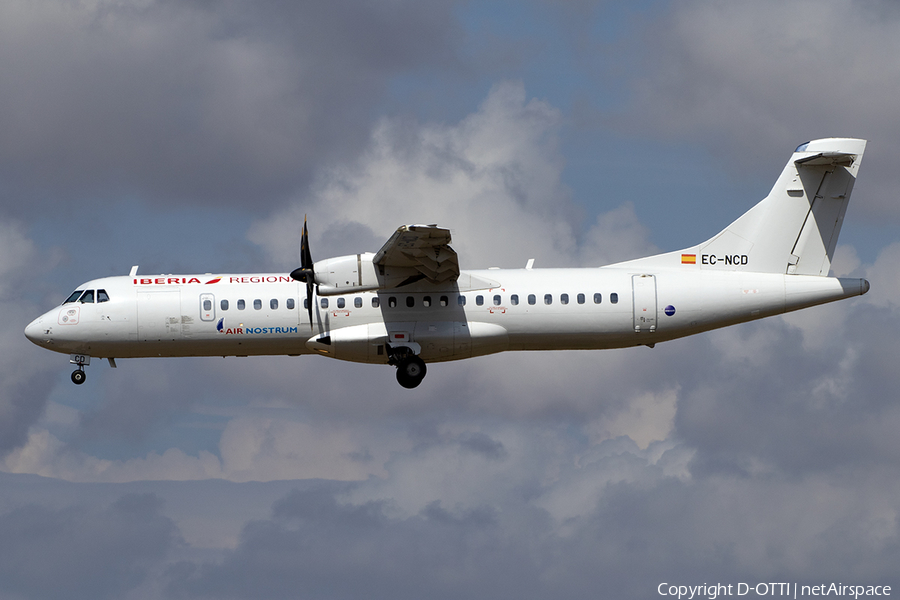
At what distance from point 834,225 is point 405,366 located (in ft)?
47.5

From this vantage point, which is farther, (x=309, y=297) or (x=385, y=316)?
(x=385, y=316)

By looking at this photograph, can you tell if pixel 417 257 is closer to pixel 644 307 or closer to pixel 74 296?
pixel 644 307

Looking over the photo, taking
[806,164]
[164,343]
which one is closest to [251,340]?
[164,343]

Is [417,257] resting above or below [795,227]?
below

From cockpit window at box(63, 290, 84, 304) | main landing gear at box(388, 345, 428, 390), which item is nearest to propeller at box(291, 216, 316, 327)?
main landing gear at box(388, 345, 428, 390)

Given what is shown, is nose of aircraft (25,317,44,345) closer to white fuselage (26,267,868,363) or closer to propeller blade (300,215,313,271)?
white fuselage (26,267,868,363)

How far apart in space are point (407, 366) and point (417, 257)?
11.4ft

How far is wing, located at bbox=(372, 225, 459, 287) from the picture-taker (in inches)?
959

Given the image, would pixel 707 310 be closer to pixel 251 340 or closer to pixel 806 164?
pixel 806 164

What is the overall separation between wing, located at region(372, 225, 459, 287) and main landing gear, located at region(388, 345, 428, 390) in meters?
2.00

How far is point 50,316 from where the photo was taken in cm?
2767

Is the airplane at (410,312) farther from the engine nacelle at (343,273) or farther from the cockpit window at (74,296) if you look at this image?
the engine nacelle at (343,273)

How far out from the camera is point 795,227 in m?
29.2

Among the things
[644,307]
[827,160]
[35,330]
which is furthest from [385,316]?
[827,160]
